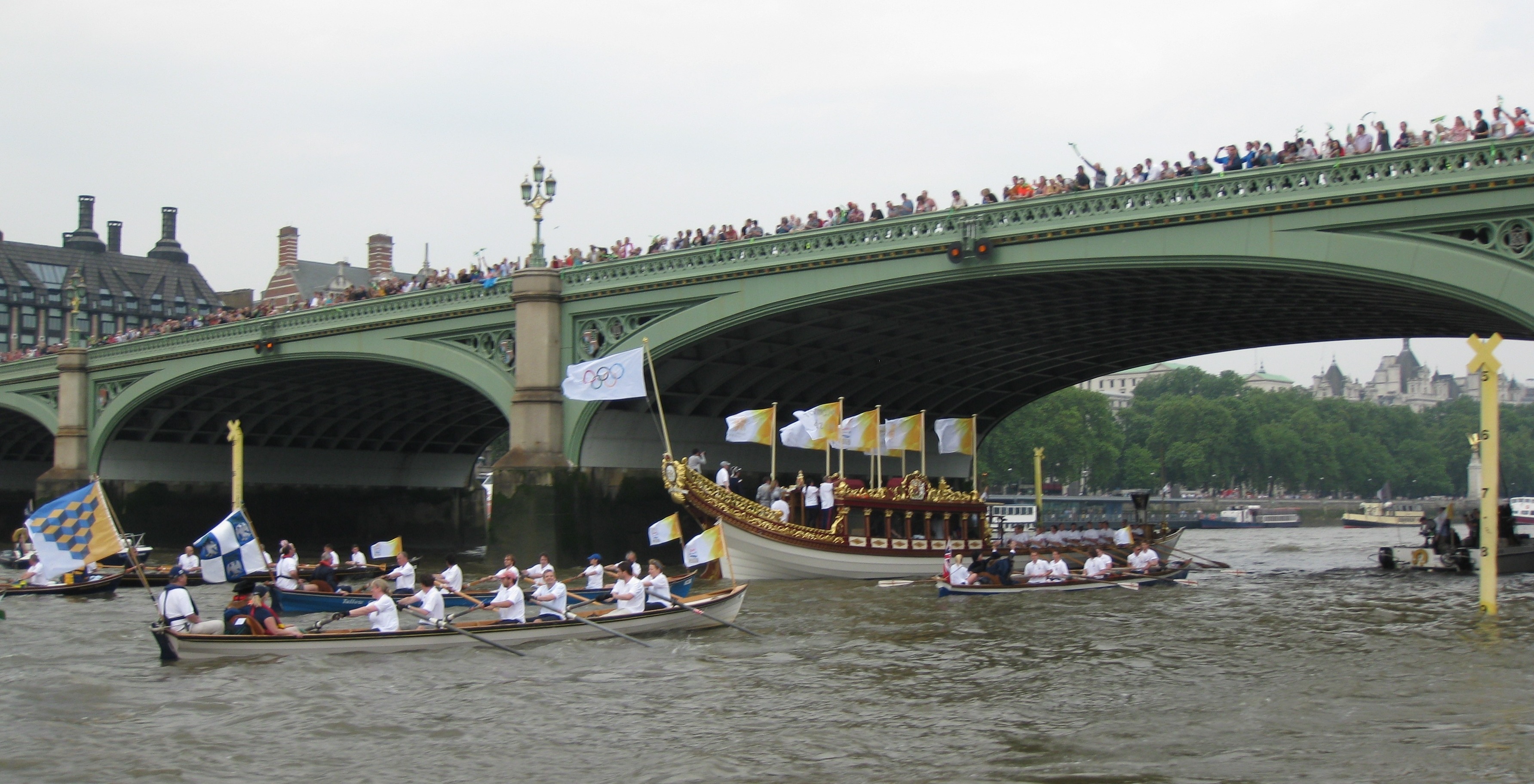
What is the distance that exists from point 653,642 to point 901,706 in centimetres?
662

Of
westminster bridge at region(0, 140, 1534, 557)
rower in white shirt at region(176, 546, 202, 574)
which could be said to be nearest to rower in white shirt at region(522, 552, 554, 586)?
westminster bridge at region(0, 140, 1534, 557)

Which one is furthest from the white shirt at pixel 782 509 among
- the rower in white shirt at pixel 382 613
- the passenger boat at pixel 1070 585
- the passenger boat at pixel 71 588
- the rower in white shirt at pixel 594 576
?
the passenger boat at pixel 71 588

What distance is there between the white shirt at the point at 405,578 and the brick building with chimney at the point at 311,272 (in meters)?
50.0

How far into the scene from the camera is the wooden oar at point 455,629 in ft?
68.6

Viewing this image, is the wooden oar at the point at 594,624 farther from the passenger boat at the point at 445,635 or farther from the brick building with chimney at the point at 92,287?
the brick building with chimney at the point at 92,287

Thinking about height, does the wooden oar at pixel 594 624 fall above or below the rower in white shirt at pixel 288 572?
below

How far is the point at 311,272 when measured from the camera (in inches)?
3511

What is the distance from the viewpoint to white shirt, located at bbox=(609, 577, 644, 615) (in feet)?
74.0

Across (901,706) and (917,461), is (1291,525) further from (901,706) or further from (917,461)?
(901,706)

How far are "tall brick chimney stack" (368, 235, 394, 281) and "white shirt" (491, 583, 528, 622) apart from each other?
60707 mm

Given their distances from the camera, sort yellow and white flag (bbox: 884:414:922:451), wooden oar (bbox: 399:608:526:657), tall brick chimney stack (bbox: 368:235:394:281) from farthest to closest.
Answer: tall brick chimney stack (bbox: 368:235:394:281) < yellow and white flag (bbox: 884:414:922:451) < wooden oar (bbox: 399:608:526:657)

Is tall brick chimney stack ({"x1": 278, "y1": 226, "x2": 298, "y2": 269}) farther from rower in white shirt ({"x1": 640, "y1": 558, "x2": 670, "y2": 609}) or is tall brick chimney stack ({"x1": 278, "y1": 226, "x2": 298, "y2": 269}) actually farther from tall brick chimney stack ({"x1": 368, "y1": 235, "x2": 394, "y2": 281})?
rower in white shirt ({"x1": 640, "y1": 558, "x2": 670, "y2": 609})

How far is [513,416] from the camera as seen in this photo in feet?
118

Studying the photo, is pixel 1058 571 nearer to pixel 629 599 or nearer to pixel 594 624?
pixel 629 599
